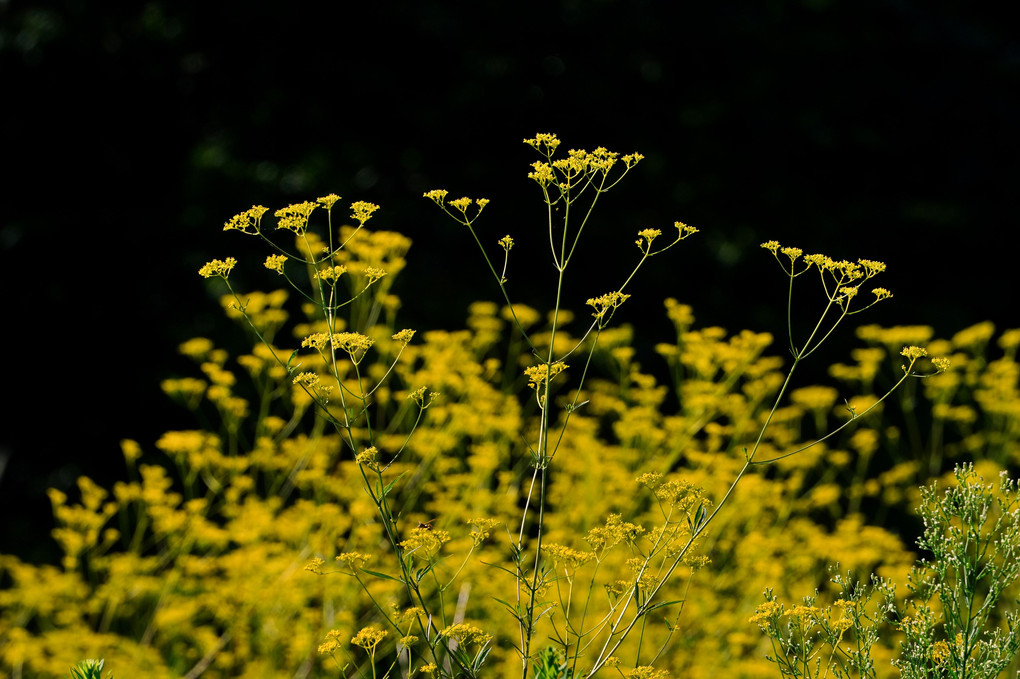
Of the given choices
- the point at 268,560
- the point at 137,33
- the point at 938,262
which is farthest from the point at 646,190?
the point at 268,560

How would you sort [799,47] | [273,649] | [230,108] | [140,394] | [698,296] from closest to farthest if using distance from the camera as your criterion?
[273,649], [140,394], [230,108], [698,296], [799,47]

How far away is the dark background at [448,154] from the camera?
20.5 feet

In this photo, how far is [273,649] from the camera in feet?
11.3

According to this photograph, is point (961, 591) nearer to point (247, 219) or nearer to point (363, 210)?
point (363, 210)

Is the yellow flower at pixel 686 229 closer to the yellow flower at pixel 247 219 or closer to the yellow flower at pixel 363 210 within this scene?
the yellow flower at pixel 363 210

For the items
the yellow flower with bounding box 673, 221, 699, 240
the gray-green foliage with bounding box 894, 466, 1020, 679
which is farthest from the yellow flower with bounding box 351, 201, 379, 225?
the gray-green foliage with bounding box 894, 466, 1020, 679

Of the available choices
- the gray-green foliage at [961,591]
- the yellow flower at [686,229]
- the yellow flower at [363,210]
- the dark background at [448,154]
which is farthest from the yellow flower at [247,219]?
the dark background at [448,154]

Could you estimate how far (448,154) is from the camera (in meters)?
6.80

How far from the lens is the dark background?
6246 millimetres

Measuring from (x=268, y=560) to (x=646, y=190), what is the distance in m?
4.47

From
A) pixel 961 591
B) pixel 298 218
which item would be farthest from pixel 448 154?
pixel 961 591

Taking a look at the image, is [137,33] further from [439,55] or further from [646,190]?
[646,190]

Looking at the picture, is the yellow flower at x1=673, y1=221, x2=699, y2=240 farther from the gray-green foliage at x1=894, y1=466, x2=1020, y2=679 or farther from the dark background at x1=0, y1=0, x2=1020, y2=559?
the dark background at x1=0, y1=0, x2=1020, y2=559

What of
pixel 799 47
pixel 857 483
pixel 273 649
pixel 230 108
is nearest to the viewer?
pixel 273 649
